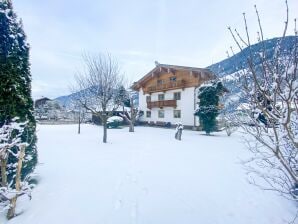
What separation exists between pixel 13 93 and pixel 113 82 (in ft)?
32.0

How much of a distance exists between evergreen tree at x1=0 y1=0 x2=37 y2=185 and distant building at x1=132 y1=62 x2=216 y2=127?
18786mm

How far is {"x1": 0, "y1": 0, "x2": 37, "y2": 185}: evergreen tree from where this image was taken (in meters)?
4.52

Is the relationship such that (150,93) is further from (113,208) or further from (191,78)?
(113,208)

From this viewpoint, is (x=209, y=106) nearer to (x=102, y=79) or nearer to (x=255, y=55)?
(x=102, y=79)

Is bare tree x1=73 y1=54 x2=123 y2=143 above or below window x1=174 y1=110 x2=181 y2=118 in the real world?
above

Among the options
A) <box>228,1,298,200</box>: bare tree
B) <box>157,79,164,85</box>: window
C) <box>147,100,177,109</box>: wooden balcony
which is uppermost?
<box>157,79,164,85</box>: window

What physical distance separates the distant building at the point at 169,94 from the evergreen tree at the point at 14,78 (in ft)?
61.6

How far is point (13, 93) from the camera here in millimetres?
4621

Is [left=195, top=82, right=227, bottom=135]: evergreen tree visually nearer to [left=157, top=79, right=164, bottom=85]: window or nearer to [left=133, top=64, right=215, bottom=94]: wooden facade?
[left=133, top=64, right=215, bottom=94]: wooden facade

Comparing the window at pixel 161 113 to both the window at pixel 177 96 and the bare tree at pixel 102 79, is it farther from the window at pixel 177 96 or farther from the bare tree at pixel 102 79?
the bare tree at pixel 102 79

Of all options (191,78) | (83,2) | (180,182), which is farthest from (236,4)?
(191,78)

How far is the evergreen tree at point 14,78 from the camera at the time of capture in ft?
14.8

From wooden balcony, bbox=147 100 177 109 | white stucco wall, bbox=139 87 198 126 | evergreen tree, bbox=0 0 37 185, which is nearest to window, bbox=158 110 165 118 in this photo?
white stucco wall, bbox=139 87 198 126

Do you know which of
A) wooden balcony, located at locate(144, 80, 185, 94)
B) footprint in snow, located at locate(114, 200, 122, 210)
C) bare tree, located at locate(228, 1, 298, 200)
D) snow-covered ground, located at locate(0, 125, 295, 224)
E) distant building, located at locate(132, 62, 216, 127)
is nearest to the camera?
bare tree, located at locate(228, 1, 298, 200)
